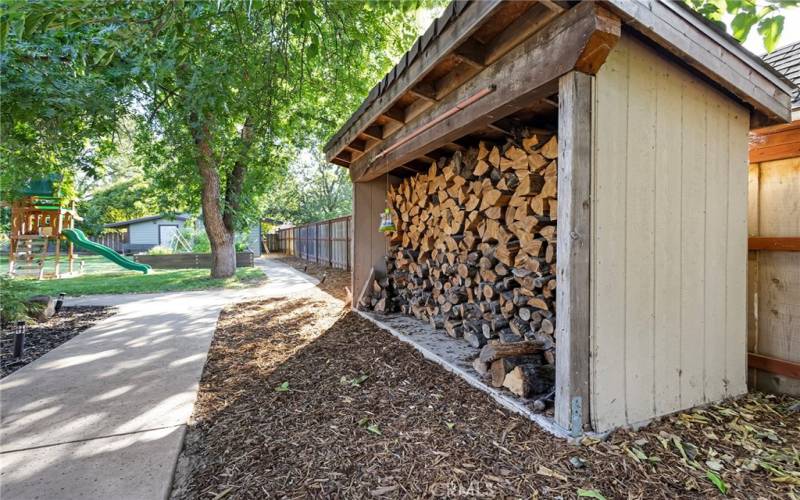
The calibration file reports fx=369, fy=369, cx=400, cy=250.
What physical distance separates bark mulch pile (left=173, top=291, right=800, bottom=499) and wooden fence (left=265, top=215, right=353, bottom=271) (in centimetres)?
457

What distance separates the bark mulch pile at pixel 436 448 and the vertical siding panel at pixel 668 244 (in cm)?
23

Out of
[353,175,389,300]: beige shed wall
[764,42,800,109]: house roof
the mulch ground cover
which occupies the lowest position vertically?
the mulch ground cover

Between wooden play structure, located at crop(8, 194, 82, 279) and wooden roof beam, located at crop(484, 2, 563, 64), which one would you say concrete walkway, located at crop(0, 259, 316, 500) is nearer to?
wooden roof beam, located at crop(484, 2, 563, 64)

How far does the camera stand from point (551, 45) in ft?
5.95

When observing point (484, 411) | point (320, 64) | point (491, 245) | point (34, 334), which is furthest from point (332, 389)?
point (34, 334)

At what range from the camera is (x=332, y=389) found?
259 centimetres

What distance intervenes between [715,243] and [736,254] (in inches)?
9.0

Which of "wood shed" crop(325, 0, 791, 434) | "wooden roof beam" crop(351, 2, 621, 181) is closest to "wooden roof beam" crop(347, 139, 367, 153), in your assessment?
"wood shed" crop(325, 0, 791, 434)

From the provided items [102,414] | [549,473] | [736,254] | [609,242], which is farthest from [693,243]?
[102,414]

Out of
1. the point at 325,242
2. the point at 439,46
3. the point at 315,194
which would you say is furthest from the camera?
the point at 315,194

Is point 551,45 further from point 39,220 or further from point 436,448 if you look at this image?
point 39,220

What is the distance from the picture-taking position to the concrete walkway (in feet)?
5.44

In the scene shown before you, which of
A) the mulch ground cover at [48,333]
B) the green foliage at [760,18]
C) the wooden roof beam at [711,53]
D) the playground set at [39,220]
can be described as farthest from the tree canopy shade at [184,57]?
the playground set at [39,220]

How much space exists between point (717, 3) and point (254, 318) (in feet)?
17.4
